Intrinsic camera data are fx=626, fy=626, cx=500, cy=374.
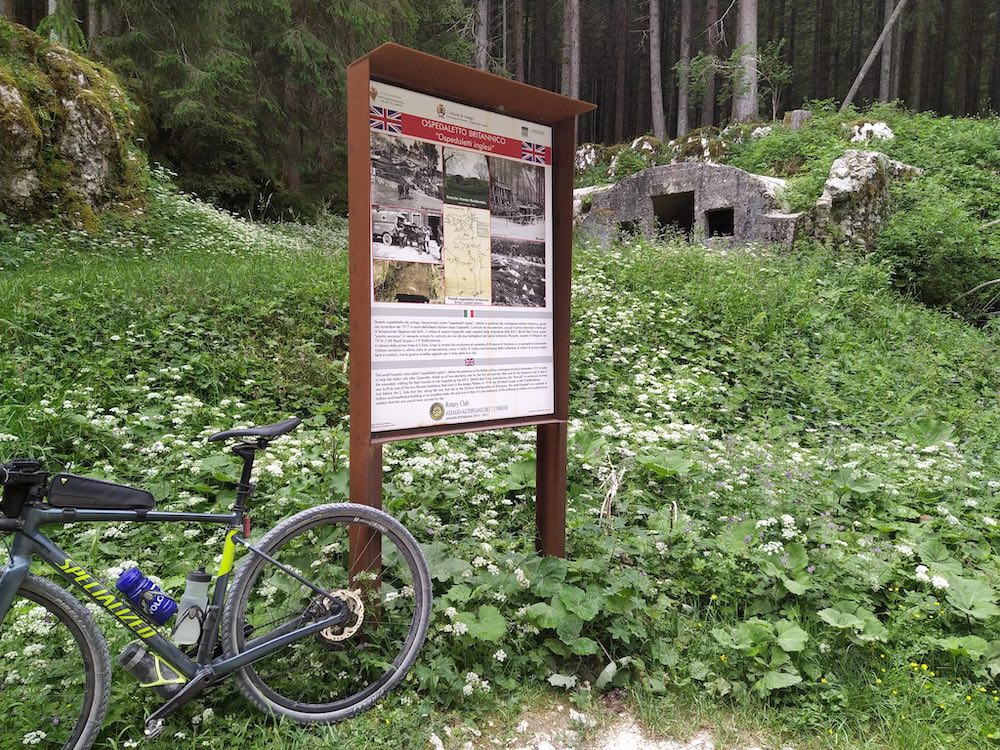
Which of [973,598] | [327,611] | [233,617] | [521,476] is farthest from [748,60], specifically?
[233,617]

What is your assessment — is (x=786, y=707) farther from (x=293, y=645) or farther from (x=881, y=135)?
(x=881, y=135)

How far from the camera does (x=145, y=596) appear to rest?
2168 mm

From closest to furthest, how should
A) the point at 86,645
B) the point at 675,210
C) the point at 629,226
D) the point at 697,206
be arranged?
the point at 86,645 → the point at 697,206 → the point at 629,226 → the point at 675,210

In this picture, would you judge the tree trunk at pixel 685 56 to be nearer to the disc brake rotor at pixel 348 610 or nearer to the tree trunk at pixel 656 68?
the tree trunk at pixel 656 68

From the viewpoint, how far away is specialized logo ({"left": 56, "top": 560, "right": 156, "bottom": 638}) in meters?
2.04

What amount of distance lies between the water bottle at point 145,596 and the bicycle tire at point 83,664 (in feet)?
0.45

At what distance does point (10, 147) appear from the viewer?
26.9ft

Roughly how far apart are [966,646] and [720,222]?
10920 millimetres

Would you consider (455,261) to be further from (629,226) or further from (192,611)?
(629,226)

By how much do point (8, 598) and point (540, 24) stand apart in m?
38.1

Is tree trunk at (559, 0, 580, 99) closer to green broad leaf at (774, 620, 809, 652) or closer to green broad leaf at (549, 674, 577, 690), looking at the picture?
green broad leaf at (774, 620, 809, 652)

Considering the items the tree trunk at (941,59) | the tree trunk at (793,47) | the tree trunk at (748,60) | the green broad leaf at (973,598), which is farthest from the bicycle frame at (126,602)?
the tree trunk at (793,47)

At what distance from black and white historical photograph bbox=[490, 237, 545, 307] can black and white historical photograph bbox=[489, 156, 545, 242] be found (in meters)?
0.05

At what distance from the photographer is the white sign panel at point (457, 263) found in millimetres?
2531
